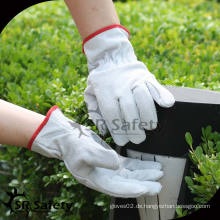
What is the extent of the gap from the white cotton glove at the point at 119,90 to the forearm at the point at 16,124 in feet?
1.08

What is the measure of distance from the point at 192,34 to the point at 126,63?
6.26ft

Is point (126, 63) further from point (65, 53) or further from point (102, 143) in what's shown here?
point (65, 53)

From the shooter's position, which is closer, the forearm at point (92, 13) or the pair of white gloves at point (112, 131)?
the pair of white gloves at point (112, 131)

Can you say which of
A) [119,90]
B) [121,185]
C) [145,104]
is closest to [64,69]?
[119,90]

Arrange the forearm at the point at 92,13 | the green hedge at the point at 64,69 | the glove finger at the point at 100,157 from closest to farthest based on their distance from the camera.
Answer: the glove finger at the point at 100,157 < the forearm at the point at 92,13 < the green hedge at the point at 64,69

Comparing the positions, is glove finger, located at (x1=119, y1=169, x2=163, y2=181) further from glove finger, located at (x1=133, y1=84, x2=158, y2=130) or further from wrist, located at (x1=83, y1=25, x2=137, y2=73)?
wrist, located at (x1=83, y1=25, x2=137, y2=73)

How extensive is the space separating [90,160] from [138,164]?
31 cm

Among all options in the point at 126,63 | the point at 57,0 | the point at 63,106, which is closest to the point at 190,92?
the point at 126,63

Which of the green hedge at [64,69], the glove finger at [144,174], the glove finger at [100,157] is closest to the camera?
the glove finger at [100,157]

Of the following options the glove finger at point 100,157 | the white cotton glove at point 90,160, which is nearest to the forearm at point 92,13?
the white cotton glove at point 90,160

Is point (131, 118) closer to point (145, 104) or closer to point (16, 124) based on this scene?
point (145, 104)

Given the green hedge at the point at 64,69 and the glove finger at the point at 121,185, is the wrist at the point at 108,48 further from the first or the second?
the glove finger at the point at 121,185

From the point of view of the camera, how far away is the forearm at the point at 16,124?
6.03ft

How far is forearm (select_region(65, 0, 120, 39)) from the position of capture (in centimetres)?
200
